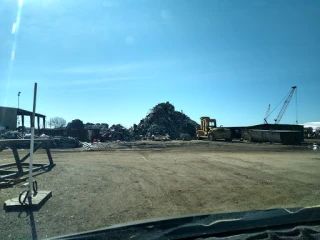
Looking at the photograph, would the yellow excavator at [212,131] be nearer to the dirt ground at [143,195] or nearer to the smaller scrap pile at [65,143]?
the smaller scrap pile at [65,143]

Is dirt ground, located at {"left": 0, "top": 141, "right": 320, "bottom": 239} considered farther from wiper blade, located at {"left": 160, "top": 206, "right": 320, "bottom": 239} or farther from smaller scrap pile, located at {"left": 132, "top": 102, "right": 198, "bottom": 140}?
smaller scrap pile, located at {"left": 132, "top": 102, "right": 198, "bottom": 140}

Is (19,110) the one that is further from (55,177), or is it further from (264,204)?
(264,204)

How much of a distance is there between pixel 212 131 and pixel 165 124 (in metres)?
23.2

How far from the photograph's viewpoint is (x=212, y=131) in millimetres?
46625

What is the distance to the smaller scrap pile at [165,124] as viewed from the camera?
64.9 meters

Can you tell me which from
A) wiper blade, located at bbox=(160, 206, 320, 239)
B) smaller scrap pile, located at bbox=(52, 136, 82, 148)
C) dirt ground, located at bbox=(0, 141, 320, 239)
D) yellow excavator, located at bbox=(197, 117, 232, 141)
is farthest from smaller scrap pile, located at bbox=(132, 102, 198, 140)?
wiper blade, located at bbox=(160, 206, 320, 239)

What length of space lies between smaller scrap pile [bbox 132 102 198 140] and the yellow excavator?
39.0 feet

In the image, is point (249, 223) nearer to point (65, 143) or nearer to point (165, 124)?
point (65, 143)

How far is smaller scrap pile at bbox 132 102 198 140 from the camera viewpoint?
64.9 metres

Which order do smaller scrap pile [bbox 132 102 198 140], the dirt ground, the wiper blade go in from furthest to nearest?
smaller scrap pile [bbox 132 102 198 140]
the dirt ground
the wiper blade

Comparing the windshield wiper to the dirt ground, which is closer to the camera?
the windshield wiper

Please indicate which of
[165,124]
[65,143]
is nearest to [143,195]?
[65,143]

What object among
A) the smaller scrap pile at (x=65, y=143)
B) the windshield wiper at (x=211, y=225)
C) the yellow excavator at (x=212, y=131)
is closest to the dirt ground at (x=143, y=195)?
the windshield wiper at (x=211, y=225)

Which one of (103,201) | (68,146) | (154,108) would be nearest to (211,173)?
(103,201)
